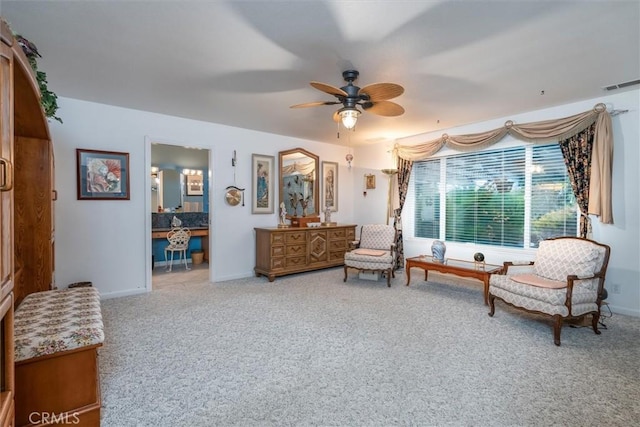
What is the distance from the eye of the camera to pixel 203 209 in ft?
23.9

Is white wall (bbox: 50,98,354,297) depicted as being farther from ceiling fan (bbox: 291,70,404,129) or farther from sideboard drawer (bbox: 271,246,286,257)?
ceiling fan (bbox: 291,70,404,129)

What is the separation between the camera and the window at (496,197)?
163 inches

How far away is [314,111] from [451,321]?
3063 mm

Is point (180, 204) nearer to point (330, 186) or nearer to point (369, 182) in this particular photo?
point (330, 186)

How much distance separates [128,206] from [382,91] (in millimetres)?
3696

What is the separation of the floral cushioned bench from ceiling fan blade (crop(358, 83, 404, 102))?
100 inches

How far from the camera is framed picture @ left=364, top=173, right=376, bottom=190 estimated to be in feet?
21.1

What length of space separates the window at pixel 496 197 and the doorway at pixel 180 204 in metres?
4.21

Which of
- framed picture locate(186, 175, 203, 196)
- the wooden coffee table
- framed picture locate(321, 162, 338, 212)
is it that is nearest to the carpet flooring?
the wooden coffee table

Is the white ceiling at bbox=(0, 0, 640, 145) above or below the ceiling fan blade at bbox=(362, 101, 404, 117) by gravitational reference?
above

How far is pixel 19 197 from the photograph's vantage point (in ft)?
8.11

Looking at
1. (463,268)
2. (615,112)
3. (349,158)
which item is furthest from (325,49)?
(349,158)

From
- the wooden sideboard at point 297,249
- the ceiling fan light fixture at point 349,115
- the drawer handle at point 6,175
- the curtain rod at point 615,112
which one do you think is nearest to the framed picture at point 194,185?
the wooden sideboard at point 297,249

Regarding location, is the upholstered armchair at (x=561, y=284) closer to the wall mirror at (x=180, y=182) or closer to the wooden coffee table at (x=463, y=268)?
the wooden coffee table at (x=463, y=268)
